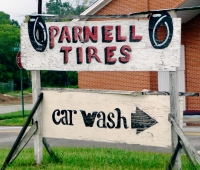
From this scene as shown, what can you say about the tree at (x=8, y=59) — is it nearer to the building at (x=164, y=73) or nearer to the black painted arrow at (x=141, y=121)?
the building at (x=164, y=73)

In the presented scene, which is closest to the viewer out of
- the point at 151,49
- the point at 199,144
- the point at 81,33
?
the point at 151,49

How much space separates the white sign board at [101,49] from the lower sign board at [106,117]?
1.34 ft

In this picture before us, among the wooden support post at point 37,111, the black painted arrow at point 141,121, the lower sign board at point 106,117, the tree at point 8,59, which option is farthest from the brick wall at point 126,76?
the tree at point 8,59

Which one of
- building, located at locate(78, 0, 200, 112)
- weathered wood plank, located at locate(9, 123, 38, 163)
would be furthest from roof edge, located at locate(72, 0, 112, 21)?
weathered wood plank, located at locate(9, 123, 38, 163)

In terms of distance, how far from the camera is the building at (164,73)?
17875 mm

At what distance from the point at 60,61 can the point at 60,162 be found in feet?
5.50

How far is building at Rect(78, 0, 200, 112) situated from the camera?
17.9m

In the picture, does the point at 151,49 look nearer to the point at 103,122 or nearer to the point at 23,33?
the point at 103,122

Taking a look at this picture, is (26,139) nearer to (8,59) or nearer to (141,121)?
(141,121)

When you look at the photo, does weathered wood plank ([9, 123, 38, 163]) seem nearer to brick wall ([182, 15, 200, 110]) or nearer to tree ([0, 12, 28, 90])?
brick wall ([182, 15, 200, 110])

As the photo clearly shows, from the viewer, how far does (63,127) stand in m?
7.81

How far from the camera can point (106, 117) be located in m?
7.48

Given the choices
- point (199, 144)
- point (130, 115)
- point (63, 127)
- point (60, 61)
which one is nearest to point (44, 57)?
point (60, 61)

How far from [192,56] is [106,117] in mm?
11219
